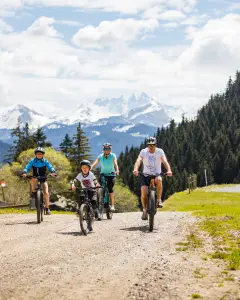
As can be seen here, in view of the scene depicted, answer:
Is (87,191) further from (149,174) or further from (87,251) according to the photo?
(87,251)

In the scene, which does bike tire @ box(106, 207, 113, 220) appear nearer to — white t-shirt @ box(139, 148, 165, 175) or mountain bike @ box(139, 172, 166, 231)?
mountain bike @ box(139, 172, 166, 231)

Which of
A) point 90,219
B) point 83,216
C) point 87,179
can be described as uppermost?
point 87,179

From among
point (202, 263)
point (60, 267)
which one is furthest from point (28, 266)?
point (202, 263)

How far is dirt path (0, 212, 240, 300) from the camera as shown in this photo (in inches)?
292

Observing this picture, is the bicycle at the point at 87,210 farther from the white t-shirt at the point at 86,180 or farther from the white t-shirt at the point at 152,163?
the white t-shirt at the point at 152,163

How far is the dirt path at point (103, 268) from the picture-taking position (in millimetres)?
7406

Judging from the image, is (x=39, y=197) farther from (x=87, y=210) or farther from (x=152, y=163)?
(x=152, y=163)

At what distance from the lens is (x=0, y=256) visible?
10.5 meters

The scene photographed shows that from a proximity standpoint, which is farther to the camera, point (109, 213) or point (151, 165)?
point (109, 213)

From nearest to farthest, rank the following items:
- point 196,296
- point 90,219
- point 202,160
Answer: point 196,296 < point 90,219 < point 202,160

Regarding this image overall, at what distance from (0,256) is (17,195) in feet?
194

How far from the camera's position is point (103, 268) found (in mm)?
9117

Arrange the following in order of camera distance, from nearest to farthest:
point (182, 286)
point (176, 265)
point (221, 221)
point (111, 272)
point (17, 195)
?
point (182, 286) < point (111, 272) < point (176, 265) < point (221, 221) < point (17, 195)

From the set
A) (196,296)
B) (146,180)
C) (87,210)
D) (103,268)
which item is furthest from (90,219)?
(196,296)
